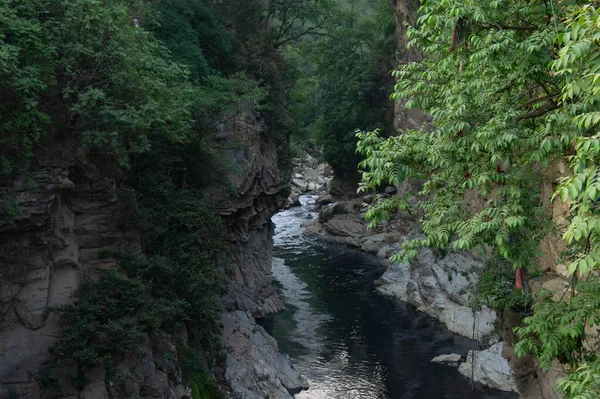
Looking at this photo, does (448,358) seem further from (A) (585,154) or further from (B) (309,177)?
(B) (309,177)

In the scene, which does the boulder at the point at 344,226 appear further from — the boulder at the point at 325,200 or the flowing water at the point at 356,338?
the boulder at the point at 325,200

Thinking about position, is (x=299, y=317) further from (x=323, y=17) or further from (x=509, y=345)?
(x=323, y=17)

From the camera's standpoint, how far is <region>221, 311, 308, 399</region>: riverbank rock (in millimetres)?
18641

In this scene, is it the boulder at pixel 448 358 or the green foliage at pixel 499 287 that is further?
the boulder at pixel 448 358

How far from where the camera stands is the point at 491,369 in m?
21.5

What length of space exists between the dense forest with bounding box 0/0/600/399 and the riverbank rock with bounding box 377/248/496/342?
11.3 meters

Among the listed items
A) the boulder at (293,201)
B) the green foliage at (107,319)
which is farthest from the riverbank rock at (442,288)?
the boulder at (293,201)

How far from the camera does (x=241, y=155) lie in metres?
25.9

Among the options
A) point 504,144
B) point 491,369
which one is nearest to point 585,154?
point 504,144

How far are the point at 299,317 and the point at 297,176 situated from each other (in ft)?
119

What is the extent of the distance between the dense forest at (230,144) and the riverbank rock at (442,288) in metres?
11.3

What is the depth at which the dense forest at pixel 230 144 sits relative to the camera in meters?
7.67

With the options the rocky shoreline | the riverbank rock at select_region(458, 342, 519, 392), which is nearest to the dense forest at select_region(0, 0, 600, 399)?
the rocky shoreline

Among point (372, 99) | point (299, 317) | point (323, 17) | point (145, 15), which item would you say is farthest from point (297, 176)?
point (145, 15)
